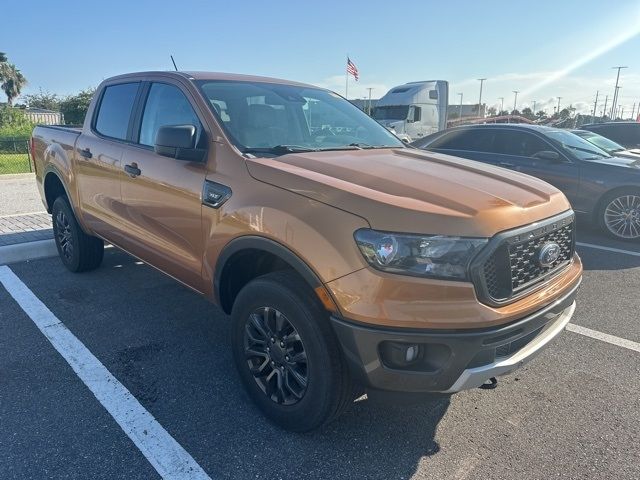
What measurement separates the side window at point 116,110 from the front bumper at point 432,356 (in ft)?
9.26

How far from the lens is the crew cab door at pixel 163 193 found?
3.11 m

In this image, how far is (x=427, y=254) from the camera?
2.12 meters

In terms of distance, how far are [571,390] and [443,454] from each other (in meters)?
1.13

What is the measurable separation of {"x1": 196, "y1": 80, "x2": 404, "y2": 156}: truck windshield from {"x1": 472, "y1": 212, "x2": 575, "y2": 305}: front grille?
4.69 ft

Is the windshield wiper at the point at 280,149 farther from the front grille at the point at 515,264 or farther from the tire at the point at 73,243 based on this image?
the tire at the point at 73,243

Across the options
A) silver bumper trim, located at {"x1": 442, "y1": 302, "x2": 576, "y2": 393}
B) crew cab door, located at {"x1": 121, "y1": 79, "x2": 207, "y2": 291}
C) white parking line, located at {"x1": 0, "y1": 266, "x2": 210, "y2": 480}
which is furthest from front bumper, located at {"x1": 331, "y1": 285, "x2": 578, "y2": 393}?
crew cab door, located at {"x1": 121, "y1": 79, "x2": 207, "y2": 291}

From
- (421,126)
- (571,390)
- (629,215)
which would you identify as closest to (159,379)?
(571,390)

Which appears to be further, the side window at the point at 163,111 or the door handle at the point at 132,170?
the door handle at the point at 132,170

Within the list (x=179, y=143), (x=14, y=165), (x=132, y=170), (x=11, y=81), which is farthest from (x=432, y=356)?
(x=11, y=81)

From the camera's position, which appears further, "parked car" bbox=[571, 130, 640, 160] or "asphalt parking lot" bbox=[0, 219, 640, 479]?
"parked car" bbox=[571, 130, 640, 160]

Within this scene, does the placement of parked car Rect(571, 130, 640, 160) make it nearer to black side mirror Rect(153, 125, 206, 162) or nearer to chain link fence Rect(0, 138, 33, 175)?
black side mirror Rect(153, 125, 206, 162)

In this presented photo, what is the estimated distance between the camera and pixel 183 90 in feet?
11.1

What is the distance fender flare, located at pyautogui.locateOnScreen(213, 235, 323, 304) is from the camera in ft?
7.62

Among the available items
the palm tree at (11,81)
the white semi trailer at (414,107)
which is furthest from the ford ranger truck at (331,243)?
the palm tree at (11,81)
